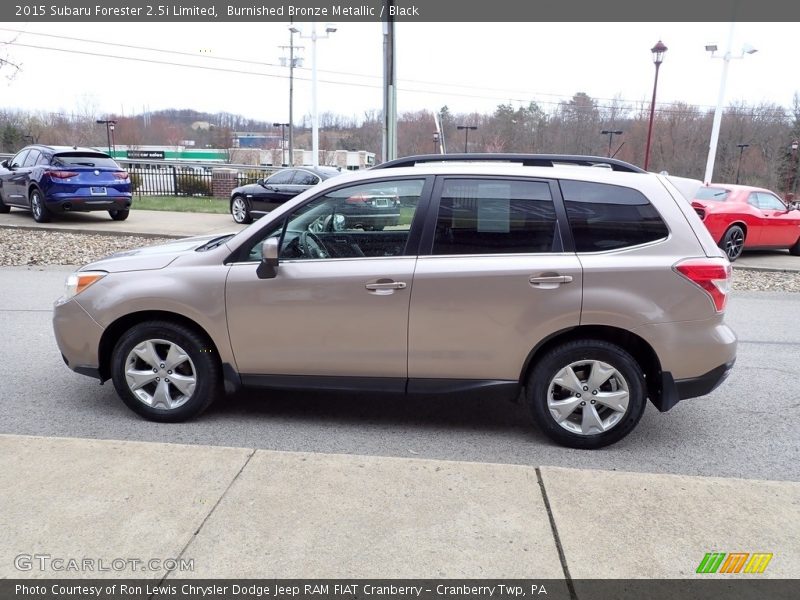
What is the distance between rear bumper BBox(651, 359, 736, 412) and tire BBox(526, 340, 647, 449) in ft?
0.46

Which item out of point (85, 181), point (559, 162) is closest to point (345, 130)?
point (85, 181)

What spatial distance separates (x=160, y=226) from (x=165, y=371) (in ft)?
37.0

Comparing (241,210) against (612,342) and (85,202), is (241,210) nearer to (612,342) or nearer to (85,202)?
(85,202)

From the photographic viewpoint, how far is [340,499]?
122 inches

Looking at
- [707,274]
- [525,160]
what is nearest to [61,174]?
[525,160]

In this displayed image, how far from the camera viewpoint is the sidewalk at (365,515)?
263 centimetres

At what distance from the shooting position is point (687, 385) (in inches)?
148

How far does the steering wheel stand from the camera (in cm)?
400

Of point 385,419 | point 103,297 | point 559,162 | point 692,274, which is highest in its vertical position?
point 559,162

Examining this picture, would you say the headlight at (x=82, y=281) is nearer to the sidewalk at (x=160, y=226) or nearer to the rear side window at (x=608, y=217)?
the rear side window at (x=608, y=217)

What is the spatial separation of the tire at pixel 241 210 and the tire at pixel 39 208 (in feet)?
14.2

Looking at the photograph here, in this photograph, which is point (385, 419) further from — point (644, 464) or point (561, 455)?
point (644, 464)

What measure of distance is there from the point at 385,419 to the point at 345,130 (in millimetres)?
60112

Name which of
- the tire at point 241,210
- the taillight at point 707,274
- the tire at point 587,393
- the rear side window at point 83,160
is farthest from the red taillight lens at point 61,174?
the taillight at point 707,274
